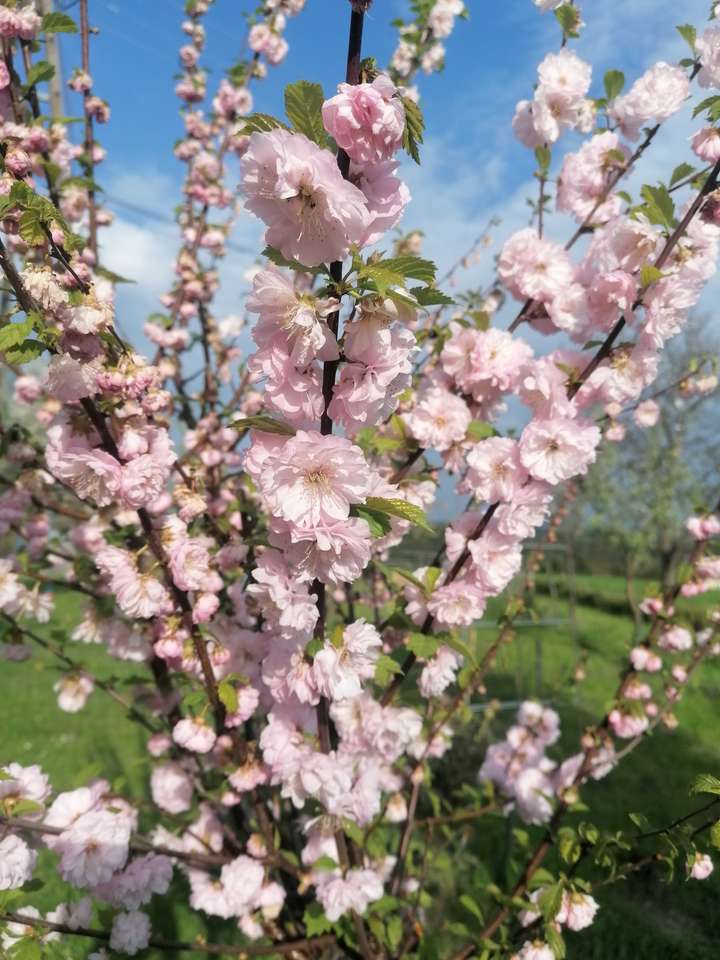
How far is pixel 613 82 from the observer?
6.23ft

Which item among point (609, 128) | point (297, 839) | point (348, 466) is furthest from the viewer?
point (297, 839)

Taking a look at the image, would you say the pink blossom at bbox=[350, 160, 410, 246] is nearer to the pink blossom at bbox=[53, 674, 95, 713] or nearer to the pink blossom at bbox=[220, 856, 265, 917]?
the pink blossom at bbox=[220, 856, 265, 917]

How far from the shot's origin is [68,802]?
1.71 metres

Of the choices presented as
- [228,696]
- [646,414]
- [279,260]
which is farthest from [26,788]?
[646,414]

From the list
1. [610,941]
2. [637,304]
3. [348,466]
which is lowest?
[610,941]

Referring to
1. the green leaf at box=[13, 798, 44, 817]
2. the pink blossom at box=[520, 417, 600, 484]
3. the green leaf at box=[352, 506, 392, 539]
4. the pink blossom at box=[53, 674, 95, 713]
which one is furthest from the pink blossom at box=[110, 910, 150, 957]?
the pink blossom at box=[520, 417, 600, 484]

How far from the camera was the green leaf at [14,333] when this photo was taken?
1.17 meters

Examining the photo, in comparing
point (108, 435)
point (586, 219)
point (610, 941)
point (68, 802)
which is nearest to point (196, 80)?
point (586, 219)

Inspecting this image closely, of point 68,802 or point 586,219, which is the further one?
point 586,219

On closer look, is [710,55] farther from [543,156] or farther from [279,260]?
[279,260]

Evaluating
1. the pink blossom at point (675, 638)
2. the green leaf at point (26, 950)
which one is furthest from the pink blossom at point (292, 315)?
the pink blossom at point (675, 638)

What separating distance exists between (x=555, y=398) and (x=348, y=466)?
2.42 ft

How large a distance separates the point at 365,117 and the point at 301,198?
0.47 feet

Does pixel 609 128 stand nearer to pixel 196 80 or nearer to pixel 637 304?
pixel 637 304
